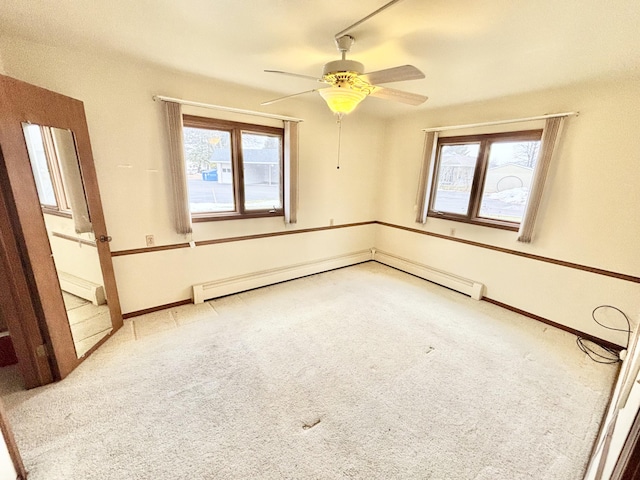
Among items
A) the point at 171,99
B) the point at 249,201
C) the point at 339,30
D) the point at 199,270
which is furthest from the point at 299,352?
the point at 171,99

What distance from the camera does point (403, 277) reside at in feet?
13.3

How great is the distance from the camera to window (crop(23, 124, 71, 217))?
1.75 meters

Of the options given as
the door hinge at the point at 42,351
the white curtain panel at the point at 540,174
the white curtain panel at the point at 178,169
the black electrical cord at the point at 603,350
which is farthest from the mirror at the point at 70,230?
the black electrical cord at the point at 603,350

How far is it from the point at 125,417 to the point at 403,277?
138 inches

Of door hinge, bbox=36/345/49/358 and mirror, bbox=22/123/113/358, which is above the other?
mirror, bbox=22/123/113/358

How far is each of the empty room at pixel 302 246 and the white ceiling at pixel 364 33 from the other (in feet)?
0.06

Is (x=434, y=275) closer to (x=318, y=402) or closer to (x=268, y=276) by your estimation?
(x=268, y=276)

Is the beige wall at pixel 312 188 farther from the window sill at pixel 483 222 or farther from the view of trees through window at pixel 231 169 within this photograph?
the view of trees through window at pixel 231 169

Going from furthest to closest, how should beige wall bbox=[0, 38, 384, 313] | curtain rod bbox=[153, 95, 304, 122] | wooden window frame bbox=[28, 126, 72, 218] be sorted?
curtain rod bbox=[153, 95, 304, 122] < beige wall bbox=[0, 38, 384, 313] < wooden window frame bbox=[28, 126, 72, 218]

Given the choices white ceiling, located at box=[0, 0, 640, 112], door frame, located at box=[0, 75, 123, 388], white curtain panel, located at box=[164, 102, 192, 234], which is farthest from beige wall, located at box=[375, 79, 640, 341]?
door frame, located at box=[0, 75, 123, 388]

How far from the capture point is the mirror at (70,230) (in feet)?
6.00

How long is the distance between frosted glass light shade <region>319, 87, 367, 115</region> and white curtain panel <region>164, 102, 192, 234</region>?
1.57m

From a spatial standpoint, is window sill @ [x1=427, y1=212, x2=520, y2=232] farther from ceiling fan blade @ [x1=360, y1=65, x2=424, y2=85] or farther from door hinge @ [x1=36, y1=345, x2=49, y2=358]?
door hinge @ [x1=36, y1=345, x2=49, y2=358]

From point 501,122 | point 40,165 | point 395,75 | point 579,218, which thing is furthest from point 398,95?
point 40,165
